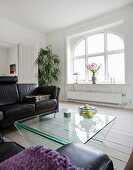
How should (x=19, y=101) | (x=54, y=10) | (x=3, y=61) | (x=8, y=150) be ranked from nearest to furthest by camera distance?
(x=8, y=150), (x=19, y=101), (x=54, y=10), (x=3, y=61)

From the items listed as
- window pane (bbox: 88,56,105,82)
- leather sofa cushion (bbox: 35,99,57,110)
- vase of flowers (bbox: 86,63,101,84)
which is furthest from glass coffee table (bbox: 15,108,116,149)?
window pane (bbox: 88,56,105,82)

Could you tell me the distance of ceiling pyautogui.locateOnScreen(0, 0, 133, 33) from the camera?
3643 millimetres

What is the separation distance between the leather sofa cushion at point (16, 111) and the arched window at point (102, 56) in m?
2.98

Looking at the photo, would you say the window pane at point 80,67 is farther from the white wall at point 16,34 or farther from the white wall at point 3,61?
the white wall at point 3,61

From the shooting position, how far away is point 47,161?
417mm

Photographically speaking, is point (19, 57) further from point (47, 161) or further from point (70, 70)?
point (47, 161)

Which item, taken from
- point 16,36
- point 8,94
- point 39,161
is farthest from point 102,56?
point 39,161

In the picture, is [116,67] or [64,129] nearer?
[64,129]

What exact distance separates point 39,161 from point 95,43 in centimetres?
495

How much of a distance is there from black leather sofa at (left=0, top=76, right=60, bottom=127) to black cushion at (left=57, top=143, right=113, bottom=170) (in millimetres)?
1765

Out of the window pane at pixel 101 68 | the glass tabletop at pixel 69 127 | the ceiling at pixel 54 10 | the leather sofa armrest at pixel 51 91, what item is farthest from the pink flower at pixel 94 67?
the glass tabletop at pixel 69 127

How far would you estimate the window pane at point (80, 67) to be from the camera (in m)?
5.23

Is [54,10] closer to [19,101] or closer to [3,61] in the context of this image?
[19,101]

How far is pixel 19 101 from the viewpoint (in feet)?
9.79
